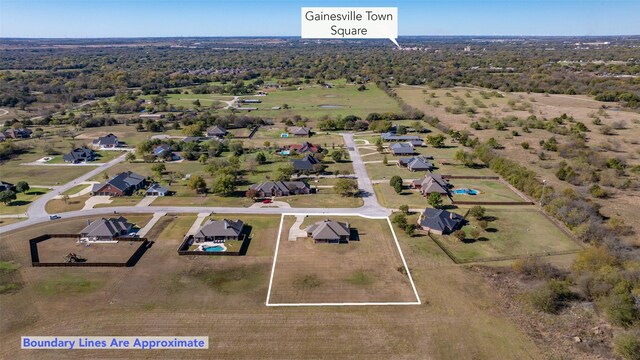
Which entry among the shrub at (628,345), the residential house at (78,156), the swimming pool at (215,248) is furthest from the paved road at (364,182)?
the residential house at (78,156)

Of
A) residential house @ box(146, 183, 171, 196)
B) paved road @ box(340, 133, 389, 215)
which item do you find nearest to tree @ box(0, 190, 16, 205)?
residential house @ box(146, 183, 171, 196)

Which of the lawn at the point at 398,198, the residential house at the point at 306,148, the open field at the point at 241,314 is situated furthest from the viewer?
the residential house at the point at 306,148

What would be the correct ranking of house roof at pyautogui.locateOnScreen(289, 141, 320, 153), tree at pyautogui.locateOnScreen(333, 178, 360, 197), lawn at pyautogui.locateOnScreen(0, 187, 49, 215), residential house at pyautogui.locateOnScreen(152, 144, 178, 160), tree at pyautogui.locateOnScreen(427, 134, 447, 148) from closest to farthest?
lawn at pyautogui.locateOnScreen(0, 187, 49, 215)
tree at pyautogui.locateOnScreen(333, 178, 360, 197)
residential house at pyautogui.locateOnScreen(152, 144, 178, 160)
house roof at pyautogui.locateOnScreen(289, 141, 320, 153)
tree at pyautogui.locateOnScreen(427, 134, 447, 148)

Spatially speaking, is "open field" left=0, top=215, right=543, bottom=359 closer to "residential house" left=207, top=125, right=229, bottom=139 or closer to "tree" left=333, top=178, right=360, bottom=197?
"tree" left=333, top=178, right=360, bottom=197

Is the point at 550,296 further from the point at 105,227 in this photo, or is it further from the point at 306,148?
the point at 306,148

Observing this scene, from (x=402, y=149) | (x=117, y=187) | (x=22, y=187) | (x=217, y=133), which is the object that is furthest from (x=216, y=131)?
(x=402, y=149)

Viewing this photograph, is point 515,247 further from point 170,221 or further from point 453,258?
point 170,221

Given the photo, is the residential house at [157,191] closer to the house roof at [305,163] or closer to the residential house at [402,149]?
the house roof at [305,163]
